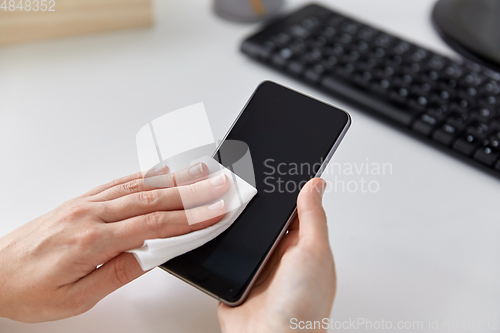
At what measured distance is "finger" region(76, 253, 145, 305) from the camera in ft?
1.26

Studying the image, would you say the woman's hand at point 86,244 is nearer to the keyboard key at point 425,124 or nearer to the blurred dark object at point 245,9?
the keyboard key at point 425,124

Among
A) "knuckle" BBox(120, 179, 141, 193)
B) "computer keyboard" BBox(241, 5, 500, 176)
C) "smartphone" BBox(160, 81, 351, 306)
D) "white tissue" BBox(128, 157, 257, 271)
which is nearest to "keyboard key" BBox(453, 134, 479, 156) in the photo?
"computer keyboard" BBox(241, 5, 500, 176)

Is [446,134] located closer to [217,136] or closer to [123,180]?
[217,136]

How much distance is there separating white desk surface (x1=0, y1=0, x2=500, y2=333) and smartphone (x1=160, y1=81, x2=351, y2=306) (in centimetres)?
5

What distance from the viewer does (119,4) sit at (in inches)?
25.9

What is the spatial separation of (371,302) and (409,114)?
259 millimetres

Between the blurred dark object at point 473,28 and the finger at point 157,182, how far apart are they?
48cm

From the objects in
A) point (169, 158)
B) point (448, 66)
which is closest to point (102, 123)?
point (169, 158)

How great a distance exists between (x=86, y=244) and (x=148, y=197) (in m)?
0.07

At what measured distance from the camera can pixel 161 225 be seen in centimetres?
39

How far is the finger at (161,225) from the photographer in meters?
0.38

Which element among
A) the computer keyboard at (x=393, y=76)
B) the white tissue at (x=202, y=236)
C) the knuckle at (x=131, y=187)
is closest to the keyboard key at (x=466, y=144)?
the computer keyboard at (x=393, y=76)

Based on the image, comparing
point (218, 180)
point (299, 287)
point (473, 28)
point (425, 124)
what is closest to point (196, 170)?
point (218, 180)

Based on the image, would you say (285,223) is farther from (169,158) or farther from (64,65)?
(64,65)
